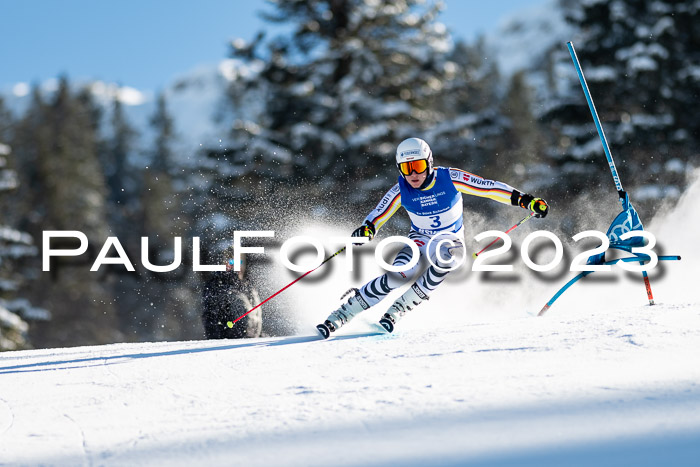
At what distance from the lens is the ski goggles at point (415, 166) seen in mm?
5645

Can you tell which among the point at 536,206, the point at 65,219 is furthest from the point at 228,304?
the point at 65,219

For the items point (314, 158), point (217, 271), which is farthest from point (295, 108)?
point (217, 271)

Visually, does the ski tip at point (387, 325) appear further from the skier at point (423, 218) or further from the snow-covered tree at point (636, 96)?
the snow-covered tree at point (636, 96)

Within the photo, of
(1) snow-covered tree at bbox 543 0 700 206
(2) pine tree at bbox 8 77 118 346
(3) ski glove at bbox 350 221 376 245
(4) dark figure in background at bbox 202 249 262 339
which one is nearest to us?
(3) ski glove at bbox 350 221 376 245

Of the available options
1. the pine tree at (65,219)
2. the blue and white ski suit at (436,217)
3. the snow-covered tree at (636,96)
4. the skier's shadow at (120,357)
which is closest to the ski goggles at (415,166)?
the blue and white ski suit at (436,217)

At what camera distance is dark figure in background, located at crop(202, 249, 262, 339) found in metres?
7.57

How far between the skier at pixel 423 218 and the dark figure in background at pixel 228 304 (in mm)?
2079

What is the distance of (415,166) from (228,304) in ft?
9.50

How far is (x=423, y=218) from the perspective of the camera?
19.4 ft

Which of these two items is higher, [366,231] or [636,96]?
[636,96]

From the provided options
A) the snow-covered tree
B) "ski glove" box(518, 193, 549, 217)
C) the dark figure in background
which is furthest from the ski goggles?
the snow-covered tree

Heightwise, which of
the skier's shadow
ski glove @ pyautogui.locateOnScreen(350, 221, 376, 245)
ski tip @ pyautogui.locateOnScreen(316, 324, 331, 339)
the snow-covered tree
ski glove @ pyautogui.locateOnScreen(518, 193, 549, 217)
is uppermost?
the snow-covered tree

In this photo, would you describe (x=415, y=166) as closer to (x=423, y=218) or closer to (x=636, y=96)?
(x=423, y=218)

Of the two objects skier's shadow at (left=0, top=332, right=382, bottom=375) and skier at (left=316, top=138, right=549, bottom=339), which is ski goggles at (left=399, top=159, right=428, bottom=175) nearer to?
skier at (left=316, top=138, right=549, bottom=339)
